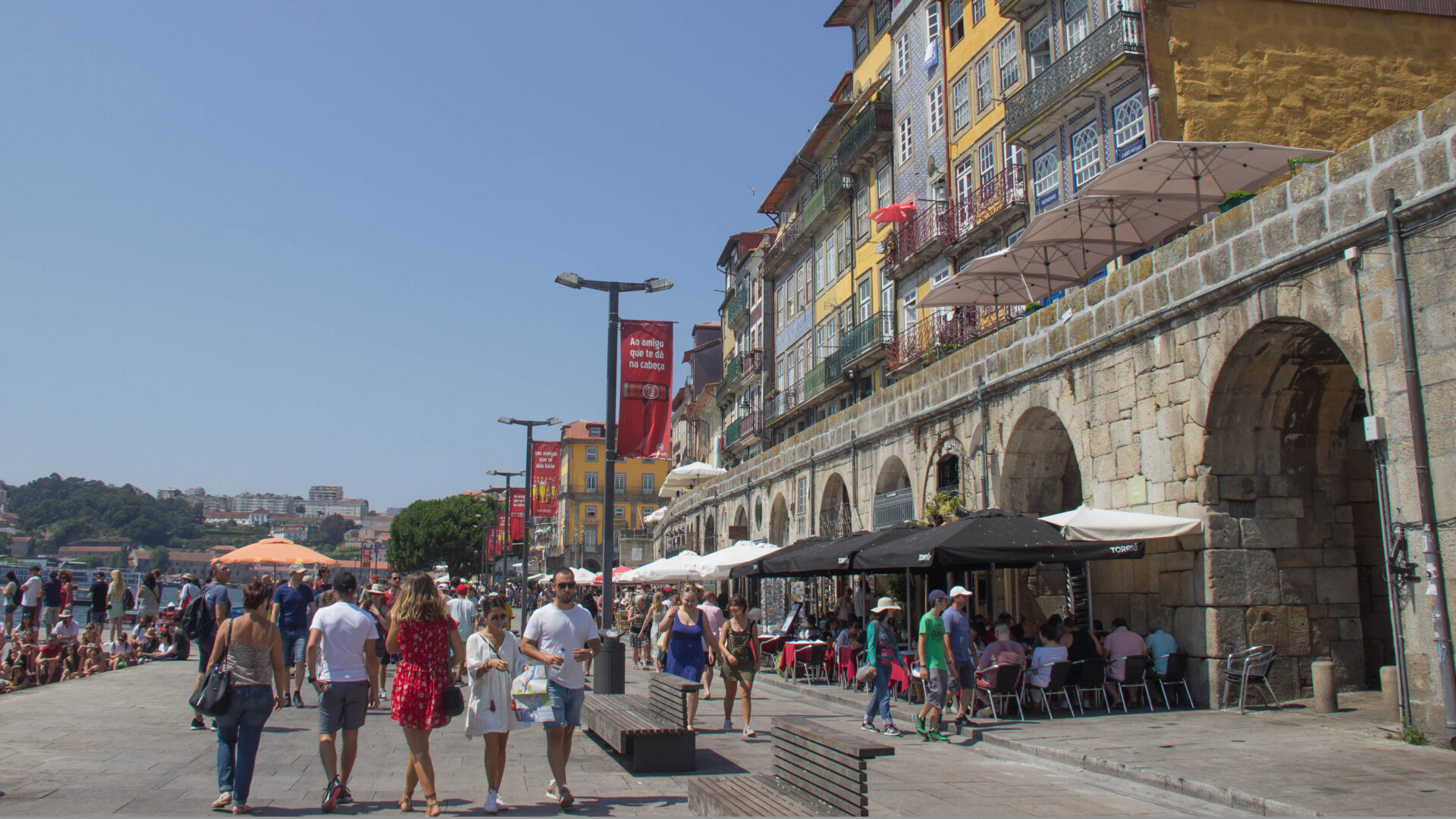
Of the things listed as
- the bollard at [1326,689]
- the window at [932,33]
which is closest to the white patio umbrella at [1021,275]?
the bollard at [1326,689]

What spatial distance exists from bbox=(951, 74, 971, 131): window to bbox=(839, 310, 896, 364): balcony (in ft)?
19.3

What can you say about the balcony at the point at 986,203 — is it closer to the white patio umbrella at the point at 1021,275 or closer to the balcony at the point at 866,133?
the white patio umbrella at the point at 1021,275

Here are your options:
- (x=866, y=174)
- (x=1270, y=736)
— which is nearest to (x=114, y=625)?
(x=1270, y=736)

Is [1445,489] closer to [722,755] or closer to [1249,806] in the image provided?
[1249,806]

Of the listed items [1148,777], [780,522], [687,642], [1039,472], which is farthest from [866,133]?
[1148,777]

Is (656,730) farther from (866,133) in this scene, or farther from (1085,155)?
(866,133)

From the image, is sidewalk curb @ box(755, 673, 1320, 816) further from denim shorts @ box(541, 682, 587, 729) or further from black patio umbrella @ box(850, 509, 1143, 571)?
denim shorts @ box(541, 682, 587, 729)

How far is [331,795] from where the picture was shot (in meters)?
6.62

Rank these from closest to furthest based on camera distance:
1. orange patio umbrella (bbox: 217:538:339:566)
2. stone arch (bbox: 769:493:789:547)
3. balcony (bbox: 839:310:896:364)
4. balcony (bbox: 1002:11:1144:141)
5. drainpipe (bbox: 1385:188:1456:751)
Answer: drainpipe (bbox: 1385:188:1456:751)
orange patio umbrella (bbox: 217:538:339:566)
balcony (bbox: 1002:11:1144:141)
stone arch (bbox: 769:493:789:547)
balcony (bbox: 839:310:896:364)

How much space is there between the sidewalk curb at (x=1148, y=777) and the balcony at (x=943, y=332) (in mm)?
13818

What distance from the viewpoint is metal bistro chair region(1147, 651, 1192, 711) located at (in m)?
12.0

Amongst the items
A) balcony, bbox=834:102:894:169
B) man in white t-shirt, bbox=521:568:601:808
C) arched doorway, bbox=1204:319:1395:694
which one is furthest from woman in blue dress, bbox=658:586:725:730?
balcony, bbox=834:102:894:169

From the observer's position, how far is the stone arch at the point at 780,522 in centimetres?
2877

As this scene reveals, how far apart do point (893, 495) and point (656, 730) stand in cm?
1322
